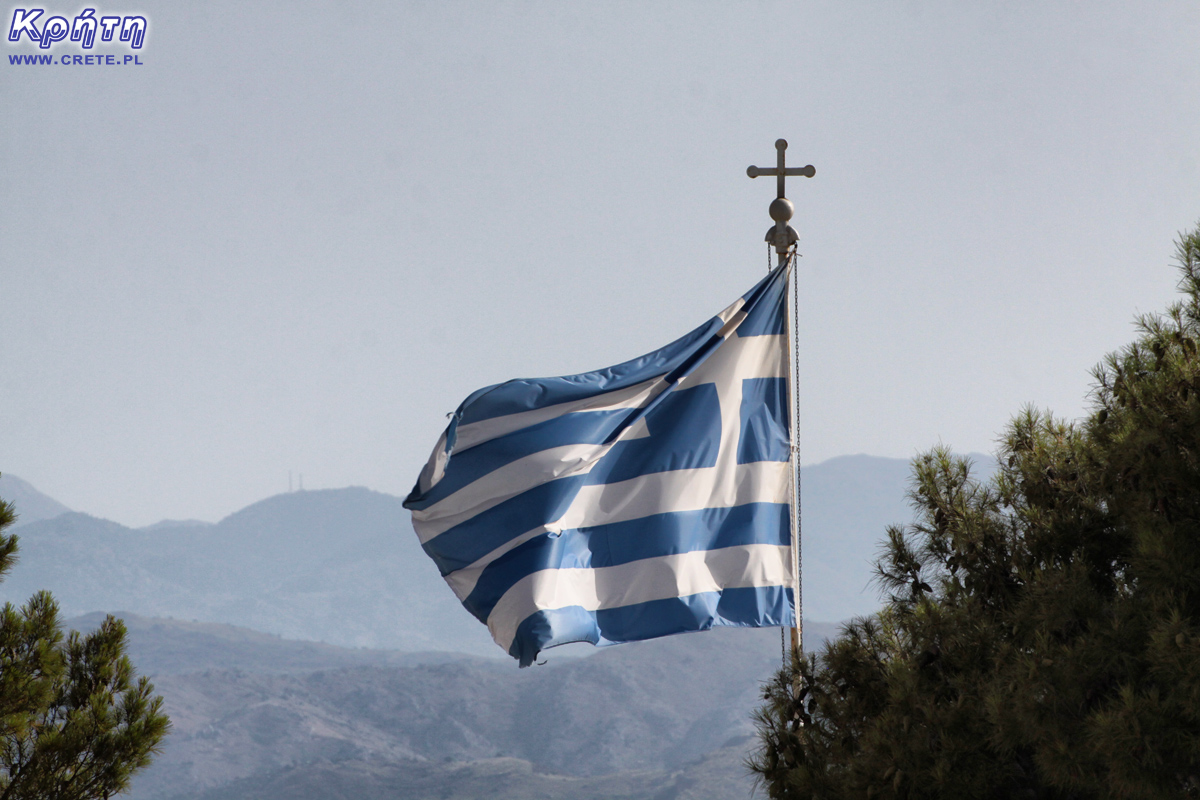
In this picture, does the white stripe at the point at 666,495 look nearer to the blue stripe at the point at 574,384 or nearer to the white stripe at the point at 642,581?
the white stripe at the point at 642,581

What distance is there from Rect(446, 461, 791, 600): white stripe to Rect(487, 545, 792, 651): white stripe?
0.36 metres

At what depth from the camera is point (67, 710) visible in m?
9.65

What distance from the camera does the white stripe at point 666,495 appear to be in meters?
8.86

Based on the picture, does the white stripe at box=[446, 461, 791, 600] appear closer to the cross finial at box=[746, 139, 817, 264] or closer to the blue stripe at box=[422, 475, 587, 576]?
the blue stripe at box=[422, 475, 587, 576]

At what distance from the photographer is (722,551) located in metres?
9.09

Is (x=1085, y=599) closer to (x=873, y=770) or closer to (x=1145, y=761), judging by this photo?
(x=1145, y=761)

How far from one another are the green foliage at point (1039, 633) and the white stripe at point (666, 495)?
47.8 inches

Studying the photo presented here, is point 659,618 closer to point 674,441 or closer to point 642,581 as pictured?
point 642,581

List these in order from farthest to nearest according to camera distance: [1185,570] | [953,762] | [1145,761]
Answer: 1. [953,762]
2. [1185,570]
3. [1145,761]

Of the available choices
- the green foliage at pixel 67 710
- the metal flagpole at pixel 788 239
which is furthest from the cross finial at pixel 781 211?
the green foliage at pixel 67 710

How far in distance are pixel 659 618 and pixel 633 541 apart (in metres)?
0.63

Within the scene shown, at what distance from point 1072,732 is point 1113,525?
6.24 ft

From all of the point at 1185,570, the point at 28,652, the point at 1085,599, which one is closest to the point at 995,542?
the point at 1085,599

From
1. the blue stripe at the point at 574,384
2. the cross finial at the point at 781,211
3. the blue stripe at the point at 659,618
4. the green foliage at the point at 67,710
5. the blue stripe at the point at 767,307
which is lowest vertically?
the green foliage at the point at 67,710
